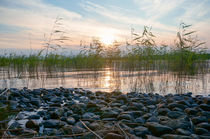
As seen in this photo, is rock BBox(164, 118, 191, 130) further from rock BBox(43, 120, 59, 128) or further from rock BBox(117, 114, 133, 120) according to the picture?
rock BBox(43, 120, 59, 128)

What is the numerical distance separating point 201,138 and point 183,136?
0.97ft

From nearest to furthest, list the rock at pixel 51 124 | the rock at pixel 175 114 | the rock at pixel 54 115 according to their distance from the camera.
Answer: the rock at pixel 51 124 → the rock at pixel 175 114 → the rock at pixel 54 115

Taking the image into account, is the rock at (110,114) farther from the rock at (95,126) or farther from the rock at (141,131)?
the rock at (141,131)

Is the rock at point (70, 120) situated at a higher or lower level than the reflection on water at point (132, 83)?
lower

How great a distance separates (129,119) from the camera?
3.14 metres

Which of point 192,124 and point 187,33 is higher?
point 187,33

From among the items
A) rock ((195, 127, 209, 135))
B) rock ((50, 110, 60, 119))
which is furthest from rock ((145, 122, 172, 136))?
rock ((50, 110, 60, 119))

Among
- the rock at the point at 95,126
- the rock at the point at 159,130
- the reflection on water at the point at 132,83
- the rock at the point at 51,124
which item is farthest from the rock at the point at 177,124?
the reflection on water at the point at 132,83

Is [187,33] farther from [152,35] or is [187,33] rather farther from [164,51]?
[164,51]

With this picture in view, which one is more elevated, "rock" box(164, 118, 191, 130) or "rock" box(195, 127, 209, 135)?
"rock" box(164, 118, 191, 130)

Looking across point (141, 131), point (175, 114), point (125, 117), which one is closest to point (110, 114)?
point (125, 117)

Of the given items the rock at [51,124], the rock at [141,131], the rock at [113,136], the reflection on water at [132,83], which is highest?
the reflection on water at [132,83]

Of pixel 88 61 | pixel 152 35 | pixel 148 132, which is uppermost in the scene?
pixel 152 35

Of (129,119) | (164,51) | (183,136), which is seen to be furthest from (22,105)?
(164,51)
